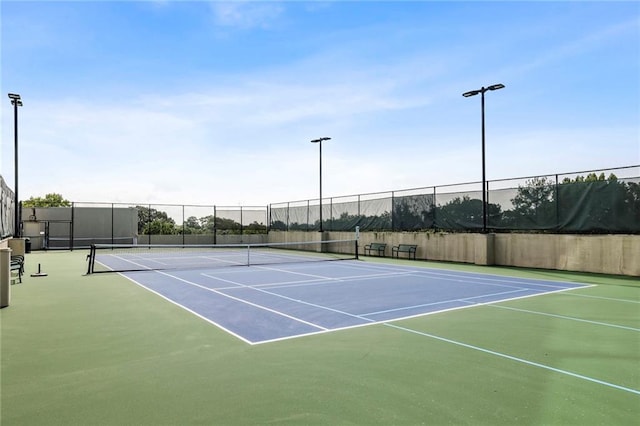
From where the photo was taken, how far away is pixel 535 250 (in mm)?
17469

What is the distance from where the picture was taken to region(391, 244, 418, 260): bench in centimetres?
2222

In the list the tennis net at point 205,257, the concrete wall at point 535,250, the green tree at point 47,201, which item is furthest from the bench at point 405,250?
the green tree at point 47,201

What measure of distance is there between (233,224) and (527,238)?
962 inches

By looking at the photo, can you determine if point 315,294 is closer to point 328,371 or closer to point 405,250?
point 328,371

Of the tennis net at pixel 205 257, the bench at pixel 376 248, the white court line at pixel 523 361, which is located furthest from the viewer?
the bench at pixel 376 248

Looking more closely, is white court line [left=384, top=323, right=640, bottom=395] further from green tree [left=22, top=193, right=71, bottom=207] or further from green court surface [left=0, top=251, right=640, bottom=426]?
green tree [left=22, top=193, right=71, bottom=207]

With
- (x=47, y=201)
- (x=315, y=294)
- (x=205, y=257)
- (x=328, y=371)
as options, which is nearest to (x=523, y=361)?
(x=328, y=371)

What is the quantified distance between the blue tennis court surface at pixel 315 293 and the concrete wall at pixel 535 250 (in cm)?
368

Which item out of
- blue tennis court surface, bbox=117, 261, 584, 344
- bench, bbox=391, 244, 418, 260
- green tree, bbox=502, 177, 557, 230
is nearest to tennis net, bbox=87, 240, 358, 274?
blue tennis court surface, bbox=117, 261, 584, 344

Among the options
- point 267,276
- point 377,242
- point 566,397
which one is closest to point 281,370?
point 566,397

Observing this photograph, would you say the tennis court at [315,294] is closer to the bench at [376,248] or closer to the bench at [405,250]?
the bench at [405,250]

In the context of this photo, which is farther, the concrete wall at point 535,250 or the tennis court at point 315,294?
the concrete wall at point 535,250

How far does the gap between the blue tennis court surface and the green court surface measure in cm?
53

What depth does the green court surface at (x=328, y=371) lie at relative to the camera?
381 centimetres
